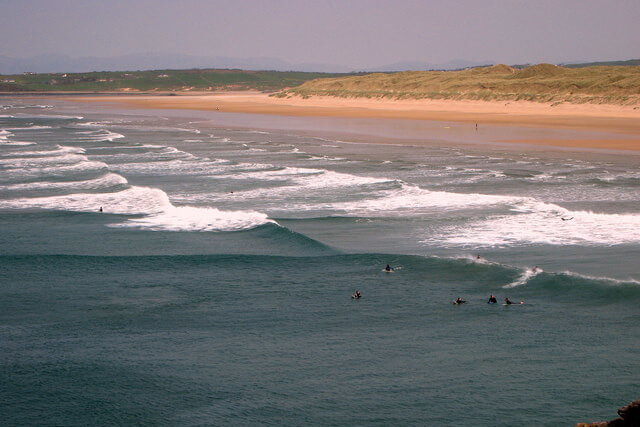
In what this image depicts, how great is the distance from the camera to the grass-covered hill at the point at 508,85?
237 feet

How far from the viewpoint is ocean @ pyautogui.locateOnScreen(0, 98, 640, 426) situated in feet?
41.4

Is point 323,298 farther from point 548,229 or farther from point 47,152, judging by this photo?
point 47,152

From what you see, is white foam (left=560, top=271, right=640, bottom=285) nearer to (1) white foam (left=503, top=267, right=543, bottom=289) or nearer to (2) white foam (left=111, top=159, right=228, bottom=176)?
(1) white foam (left=503, top=267, right=543, bottom=289)

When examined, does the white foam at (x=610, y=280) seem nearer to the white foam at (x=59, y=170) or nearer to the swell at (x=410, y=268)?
the swell at (x=410, y=268)

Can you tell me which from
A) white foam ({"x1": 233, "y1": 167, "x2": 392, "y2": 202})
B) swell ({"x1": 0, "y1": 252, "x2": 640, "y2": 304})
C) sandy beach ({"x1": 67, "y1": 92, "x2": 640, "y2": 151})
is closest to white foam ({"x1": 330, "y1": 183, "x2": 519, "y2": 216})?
white foam ({"x1": 233, "y1": 167, "x2": 392, "y2": 202})

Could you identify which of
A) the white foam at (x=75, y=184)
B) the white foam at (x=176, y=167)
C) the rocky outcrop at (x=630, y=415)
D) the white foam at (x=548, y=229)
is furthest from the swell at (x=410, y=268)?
the white foam at (x=176, y=167)

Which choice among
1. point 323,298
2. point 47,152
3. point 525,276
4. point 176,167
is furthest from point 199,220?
point 47,152

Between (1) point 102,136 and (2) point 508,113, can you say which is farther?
(2) point 508,113

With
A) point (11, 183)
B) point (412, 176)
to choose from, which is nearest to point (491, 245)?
point (412, 176)

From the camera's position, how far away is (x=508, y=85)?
87188 mm

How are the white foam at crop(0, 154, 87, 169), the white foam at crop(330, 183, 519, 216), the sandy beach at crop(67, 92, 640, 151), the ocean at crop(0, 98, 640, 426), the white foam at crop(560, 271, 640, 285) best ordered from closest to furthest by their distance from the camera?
the ocean at crop(0, 98, 640, 426)
the white foam at crop(560, 271, 640, 285)
the white foam at crop(330, 183, 519, 216)
the white foam at crop(0, 154, 87, 169)
the sandy beach at crop(67, 92, 640, 151)

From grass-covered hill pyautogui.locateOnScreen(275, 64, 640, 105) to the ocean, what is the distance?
126 feet

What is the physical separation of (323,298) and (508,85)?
74.6 m

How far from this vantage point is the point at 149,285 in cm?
1922
